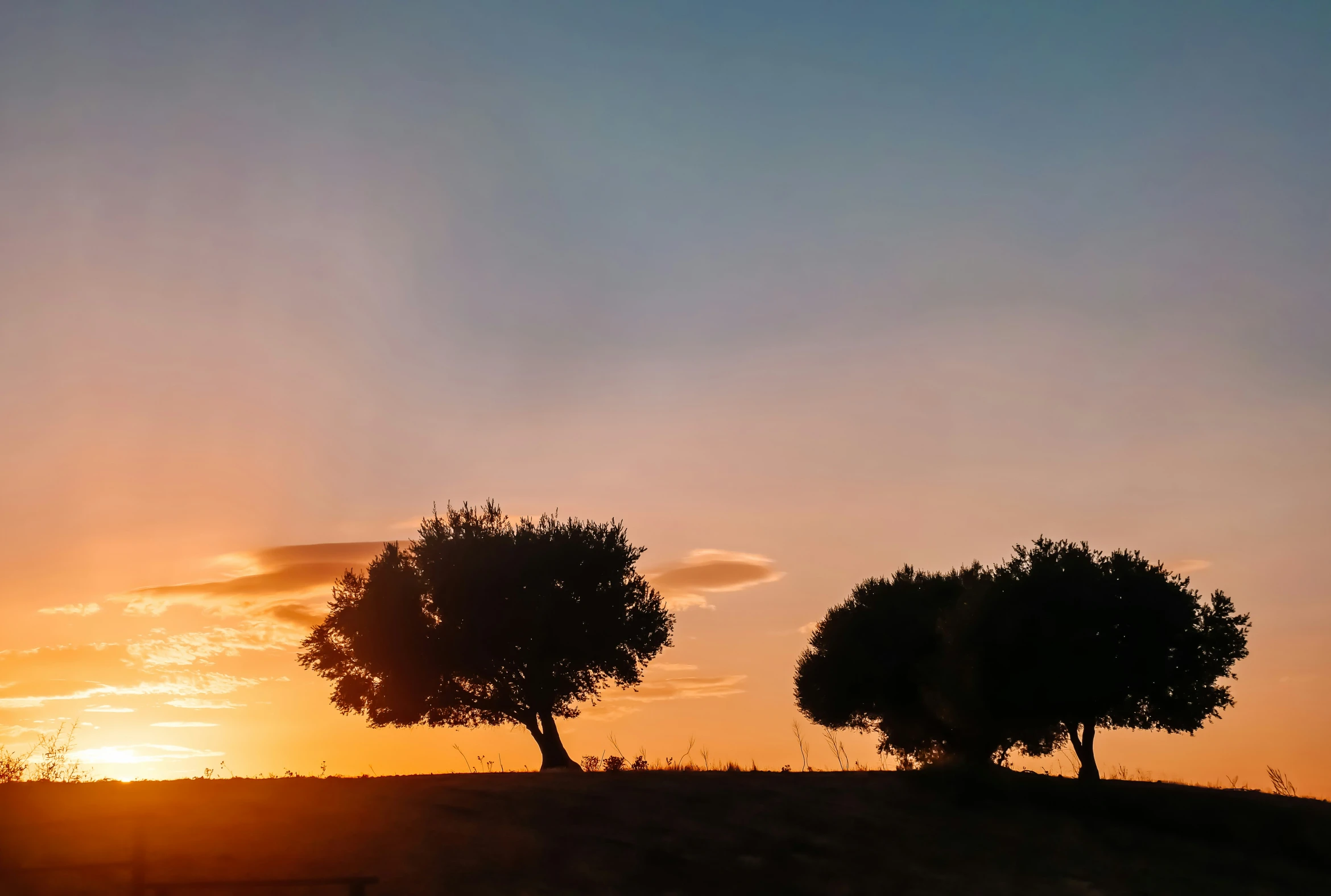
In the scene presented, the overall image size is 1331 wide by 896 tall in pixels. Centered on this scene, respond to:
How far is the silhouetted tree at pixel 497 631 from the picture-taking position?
44719mm

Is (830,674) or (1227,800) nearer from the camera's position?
(1227,800)

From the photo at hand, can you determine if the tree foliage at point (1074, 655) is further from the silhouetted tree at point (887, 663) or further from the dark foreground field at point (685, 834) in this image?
the dark foreground field at point (685, 834)

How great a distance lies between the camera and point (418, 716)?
45.7 meters

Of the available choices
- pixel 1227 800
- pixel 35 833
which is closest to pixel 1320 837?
pixel 1227 800

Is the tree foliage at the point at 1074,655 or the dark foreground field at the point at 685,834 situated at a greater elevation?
the tree foliage at the point at 1074,655

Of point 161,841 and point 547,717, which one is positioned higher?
point 547,717

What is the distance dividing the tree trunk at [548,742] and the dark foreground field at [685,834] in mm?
11591

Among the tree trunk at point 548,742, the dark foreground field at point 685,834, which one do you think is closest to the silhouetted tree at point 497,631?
the tree trunk at point 548,742

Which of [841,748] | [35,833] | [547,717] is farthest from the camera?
[547,717]

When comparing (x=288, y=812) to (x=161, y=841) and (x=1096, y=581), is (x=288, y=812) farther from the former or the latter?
(x=1096, y=581)

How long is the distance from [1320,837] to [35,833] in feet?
114

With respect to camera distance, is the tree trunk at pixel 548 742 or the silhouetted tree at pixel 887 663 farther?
the silhouetted tree at pixel 887 663

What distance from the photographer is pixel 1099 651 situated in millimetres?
43844

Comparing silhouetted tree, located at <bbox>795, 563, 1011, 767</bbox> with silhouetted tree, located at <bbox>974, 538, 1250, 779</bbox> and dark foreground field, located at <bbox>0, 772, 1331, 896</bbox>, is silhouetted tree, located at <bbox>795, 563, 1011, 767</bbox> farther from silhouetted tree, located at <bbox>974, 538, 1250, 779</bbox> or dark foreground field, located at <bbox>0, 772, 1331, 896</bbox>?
dark foreground field, located at <bbox>0, 772, 1331, 896</bbox>
